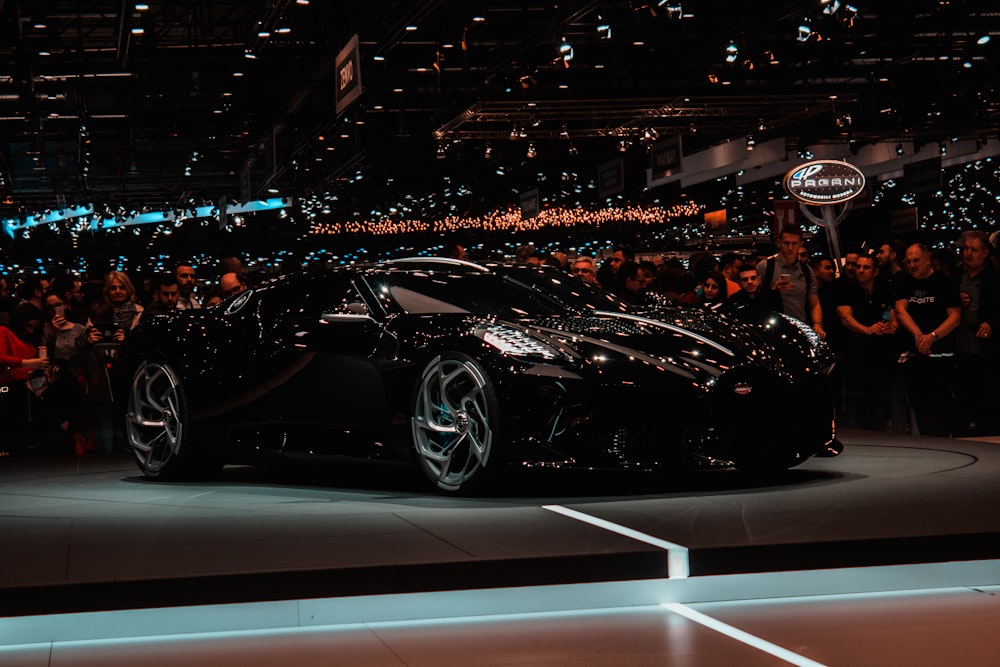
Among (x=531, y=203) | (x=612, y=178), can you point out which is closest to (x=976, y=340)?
(x=612, y=178)

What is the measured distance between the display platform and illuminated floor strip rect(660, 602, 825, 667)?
0.13m

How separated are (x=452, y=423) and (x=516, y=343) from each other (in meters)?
0.52

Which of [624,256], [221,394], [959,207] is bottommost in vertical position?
[221,394]

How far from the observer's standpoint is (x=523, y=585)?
4.35 m

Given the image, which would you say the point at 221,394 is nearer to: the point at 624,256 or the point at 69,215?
the point at 624,256

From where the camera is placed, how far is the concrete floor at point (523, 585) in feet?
13.1

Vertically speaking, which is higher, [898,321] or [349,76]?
[349,76]

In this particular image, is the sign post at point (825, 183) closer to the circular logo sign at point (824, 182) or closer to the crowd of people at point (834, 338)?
the circular logo sign at point (824, 182)

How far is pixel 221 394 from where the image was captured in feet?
24.1

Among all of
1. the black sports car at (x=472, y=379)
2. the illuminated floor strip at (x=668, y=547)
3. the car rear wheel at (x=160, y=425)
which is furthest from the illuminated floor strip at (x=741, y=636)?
the car rear wheel at (x=160, y=425)

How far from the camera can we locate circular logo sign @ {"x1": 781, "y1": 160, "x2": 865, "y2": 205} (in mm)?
16562

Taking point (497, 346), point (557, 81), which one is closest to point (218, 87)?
point (557, 81)

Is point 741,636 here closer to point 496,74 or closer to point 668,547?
point 668,547

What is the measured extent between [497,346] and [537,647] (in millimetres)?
2193
